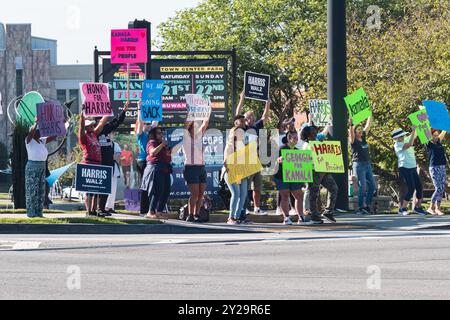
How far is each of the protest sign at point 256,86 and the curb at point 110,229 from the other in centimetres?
389

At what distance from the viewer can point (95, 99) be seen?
65.7 feet

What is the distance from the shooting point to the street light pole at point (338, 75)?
889 inches

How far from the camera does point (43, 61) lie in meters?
96.3

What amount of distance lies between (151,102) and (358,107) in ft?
12.7

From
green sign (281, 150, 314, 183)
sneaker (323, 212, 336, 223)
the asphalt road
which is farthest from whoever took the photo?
sneaker (323, 212, 336, 223)

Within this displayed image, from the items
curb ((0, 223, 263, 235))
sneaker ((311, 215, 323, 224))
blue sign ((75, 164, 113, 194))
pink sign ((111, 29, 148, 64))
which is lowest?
curb ((0, 223, 263, 235))

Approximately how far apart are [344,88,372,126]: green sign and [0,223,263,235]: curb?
4122 mm

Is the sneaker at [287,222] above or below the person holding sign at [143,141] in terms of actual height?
below

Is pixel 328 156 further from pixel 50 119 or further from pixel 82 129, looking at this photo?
pixel 50 119

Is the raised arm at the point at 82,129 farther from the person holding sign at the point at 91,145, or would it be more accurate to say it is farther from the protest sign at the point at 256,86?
the protest sign at the point at 256,86

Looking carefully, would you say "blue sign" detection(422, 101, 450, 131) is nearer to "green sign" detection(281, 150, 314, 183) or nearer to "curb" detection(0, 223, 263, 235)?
"green sign" detection(281, 150, 314, 183)

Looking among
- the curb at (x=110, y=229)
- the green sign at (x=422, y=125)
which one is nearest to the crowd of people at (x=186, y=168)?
the curb at (x=110, y=229)

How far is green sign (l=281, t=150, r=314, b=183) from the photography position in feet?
63.3

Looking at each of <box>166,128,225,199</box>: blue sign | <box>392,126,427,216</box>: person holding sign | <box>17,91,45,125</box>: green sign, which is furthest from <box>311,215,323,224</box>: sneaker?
<box>17,91,45,125</box>: green sign
